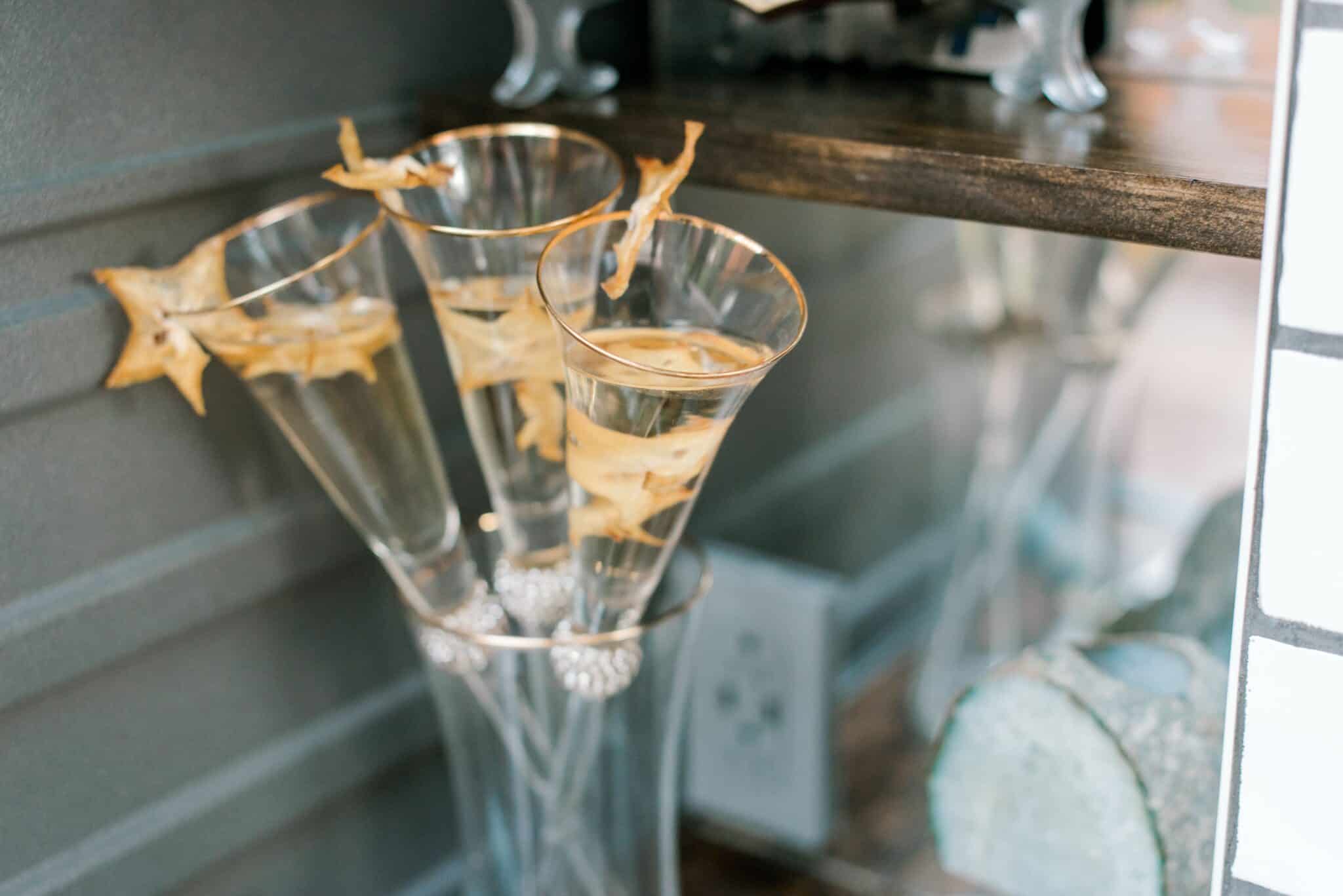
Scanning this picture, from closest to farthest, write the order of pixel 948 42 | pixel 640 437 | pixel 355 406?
pixel 640 437
pixel 355 406
pixel 948 42

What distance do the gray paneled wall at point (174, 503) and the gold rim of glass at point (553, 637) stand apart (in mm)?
127

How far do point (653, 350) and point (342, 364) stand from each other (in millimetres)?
173

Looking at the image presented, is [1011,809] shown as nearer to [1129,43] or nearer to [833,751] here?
[833,751]

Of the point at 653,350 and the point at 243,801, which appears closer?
the point at 653,350

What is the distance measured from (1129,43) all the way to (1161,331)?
1.15m

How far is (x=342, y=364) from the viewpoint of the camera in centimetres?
66

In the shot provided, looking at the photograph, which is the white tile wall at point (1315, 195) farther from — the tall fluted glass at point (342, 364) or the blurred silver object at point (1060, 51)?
the tall fluted glass at point (342, 364)

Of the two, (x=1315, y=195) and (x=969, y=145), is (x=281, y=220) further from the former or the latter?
(x=1315, y=195)

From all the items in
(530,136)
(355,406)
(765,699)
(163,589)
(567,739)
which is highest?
(530,136)

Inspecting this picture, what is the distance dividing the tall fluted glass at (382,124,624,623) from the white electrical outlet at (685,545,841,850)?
13.1 inches

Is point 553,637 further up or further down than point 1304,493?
further down

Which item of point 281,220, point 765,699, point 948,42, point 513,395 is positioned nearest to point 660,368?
point 513,395

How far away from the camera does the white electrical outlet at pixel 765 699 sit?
103cm

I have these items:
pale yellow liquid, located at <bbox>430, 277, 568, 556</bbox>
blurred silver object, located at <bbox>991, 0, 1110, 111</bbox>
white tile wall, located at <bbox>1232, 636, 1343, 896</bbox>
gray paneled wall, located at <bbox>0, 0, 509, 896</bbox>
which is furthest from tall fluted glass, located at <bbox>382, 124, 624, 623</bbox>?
white tile wall, located at <bbox>1232, 636, 1343, 896</bbox>
